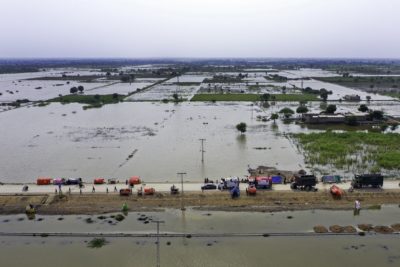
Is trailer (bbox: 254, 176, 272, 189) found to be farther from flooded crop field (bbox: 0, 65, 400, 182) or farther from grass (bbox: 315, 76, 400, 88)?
grass (bbox: 315, 76, 400, 88)

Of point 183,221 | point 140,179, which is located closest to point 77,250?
point 183,221

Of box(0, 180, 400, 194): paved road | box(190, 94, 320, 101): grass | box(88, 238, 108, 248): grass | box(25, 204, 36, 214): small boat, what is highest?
box(190, 94, 320, 101): grass

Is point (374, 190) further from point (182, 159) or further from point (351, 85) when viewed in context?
point (351, 85)

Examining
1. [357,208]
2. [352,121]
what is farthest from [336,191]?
[352,121]

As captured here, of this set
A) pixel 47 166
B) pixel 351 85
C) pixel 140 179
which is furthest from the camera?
pixel 351 85

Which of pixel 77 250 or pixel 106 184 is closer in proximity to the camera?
pixel 77 250

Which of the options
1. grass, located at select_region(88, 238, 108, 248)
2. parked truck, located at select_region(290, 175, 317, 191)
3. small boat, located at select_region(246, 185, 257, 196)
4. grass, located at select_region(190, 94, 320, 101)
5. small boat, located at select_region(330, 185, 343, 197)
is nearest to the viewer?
grass, located at select_region(88, 238, 108, 248)

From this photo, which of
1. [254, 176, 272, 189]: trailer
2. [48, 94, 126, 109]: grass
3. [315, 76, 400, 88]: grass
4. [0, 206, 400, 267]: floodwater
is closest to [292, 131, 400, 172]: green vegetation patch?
[254, 176, 272, 189]: trailer

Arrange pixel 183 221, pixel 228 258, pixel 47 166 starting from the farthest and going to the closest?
pixel 47 166
pixel 183 221
pixel 228 258
